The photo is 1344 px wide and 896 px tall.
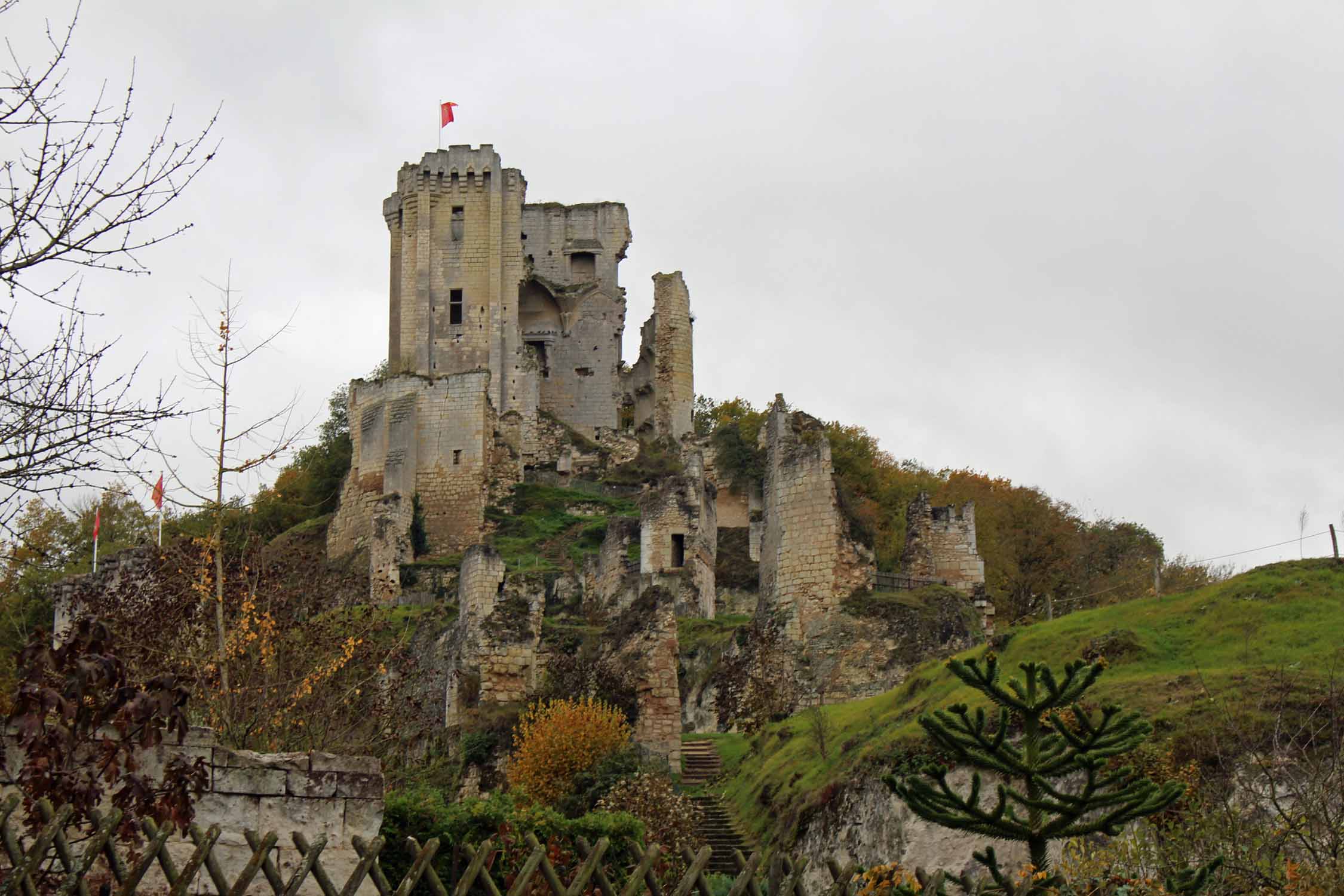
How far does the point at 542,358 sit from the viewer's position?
67125 millimetres

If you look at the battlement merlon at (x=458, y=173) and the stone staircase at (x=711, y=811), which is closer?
the stone staircase at (x=711, y=811)

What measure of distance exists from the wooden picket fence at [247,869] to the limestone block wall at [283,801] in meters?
0.61

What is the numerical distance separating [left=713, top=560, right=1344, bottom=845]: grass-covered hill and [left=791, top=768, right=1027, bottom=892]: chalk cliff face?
11.4 inches

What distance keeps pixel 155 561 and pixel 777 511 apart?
1298cm

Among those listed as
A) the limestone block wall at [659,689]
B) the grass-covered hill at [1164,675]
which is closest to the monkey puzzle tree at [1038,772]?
the grass-covered hill at [1164,675]

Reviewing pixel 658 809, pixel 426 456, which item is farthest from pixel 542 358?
pixel 658 809

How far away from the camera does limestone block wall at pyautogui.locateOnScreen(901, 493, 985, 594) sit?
127ft

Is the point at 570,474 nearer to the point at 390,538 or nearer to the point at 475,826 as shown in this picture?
the point at 390,538

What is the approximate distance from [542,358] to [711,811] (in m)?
43.2

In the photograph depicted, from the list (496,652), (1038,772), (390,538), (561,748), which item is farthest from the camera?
(390,538)

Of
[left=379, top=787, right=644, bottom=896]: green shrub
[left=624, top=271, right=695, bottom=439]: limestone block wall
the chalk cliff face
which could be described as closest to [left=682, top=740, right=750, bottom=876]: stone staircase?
[left=379, top=787, right=644, bottom=896]: green shrub

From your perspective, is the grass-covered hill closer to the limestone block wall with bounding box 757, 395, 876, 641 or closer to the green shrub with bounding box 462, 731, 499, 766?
the green shrub with bounding box 462, 731, 499, 766

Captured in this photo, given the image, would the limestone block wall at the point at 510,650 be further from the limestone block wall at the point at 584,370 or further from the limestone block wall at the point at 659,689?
the limestone block wall at the point at 584,370

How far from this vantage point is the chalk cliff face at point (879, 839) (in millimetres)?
18844
